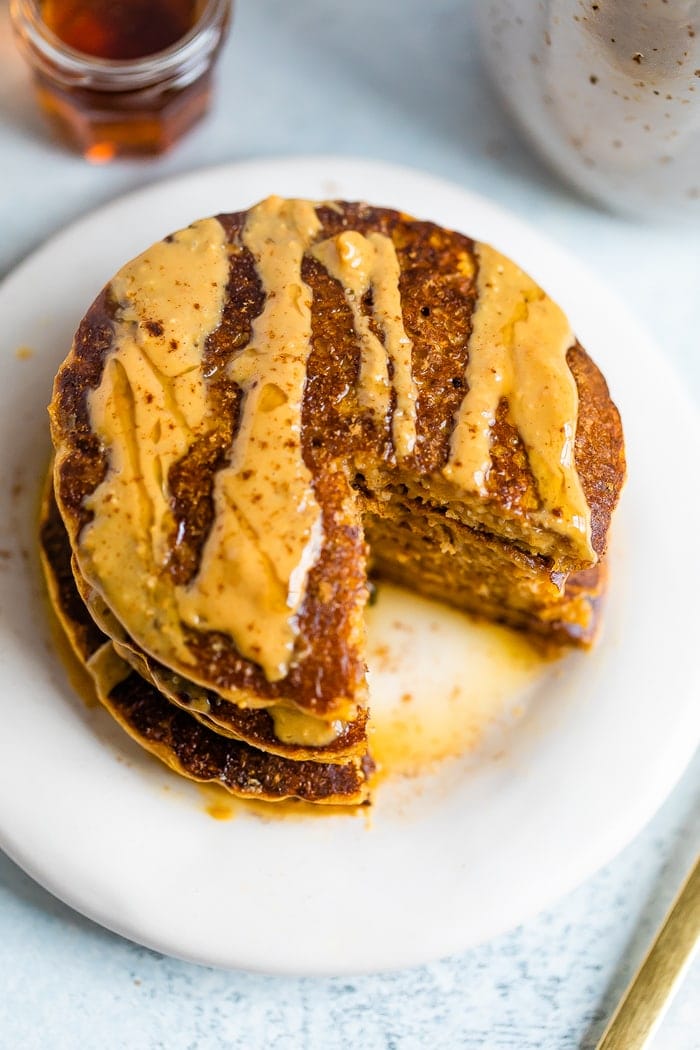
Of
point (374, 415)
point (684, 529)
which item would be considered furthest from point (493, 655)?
point (374, 415)

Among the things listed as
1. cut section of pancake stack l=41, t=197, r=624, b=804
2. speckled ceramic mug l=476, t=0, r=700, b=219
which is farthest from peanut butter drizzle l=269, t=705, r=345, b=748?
speckled ceramic mug l=476, t=0, r=700, b=219

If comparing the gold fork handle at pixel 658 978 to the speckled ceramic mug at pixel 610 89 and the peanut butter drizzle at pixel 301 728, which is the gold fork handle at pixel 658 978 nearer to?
the peanut butter drizzle at pixel 301 728

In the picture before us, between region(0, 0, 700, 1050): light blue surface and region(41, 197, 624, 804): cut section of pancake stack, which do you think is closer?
region(41, 197, 624, 804): cut section of pancake stack

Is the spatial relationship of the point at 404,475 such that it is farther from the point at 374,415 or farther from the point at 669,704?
the point at 669,704

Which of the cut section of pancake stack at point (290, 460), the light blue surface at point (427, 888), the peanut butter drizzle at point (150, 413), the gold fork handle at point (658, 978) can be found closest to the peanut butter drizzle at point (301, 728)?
the cut section of pancake stack at point (290, 460)

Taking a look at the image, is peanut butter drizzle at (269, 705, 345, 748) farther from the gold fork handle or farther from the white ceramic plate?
the gold fork handle

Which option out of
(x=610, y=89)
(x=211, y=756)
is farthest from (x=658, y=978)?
(x=610, y=89)

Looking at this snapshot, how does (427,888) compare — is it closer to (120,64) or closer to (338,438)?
(338,438)
